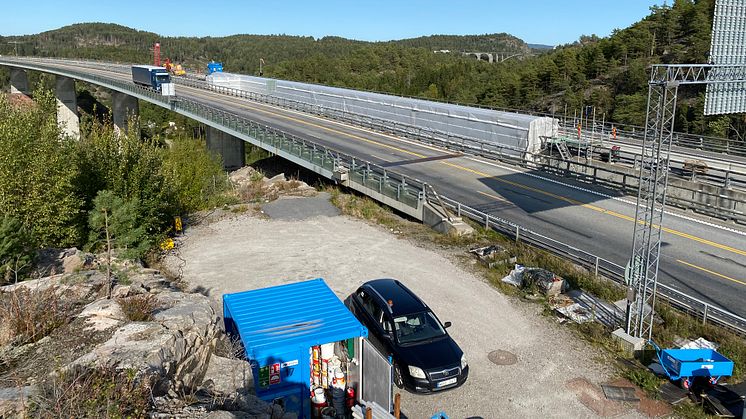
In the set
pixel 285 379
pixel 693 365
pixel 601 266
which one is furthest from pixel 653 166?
pixel 285 379

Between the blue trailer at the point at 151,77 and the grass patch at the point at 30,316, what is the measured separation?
195 feet

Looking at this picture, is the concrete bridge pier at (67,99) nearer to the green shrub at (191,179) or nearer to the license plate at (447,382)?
the green shrub at (191,179)

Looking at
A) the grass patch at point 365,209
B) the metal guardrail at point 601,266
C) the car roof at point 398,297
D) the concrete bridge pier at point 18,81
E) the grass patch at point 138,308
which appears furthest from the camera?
the concrete bridge pier at point 18,81

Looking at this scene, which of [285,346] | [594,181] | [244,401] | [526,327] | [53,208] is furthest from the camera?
[594,181]

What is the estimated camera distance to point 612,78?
6988 cm

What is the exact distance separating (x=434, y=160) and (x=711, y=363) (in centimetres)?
2462

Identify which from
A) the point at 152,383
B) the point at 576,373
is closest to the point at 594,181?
the point at 576,373

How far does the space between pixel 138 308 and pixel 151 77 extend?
66.1 meters

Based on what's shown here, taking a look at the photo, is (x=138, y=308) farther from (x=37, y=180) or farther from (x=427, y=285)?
(x=37, y=180)

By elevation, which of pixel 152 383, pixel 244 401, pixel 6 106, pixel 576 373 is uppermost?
pixel 6 106

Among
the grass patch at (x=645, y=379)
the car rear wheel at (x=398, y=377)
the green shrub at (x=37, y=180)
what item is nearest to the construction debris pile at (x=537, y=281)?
the grass patch at (x=645, y=379)

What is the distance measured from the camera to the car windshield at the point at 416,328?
12375 mm

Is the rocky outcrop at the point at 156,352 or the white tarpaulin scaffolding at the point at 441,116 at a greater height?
the white tarpaulin scaffolding at the point at 441,116

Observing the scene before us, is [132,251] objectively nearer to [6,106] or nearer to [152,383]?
[6,106]
